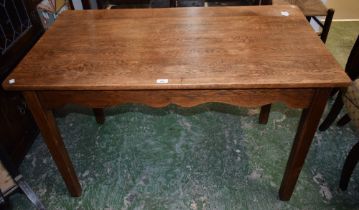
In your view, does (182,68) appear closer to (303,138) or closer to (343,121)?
(303,138)

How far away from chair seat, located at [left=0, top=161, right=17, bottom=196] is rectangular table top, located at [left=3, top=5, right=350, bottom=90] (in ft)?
1.58

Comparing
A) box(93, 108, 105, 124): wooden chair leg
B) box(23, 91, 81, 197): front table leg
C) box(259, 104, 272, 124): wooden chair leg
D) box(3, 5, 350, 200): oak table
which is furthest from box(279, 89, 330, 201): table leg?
box(93, 108, 105, 124): wooden chair leg

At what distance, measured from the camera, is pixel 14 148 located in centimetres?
168

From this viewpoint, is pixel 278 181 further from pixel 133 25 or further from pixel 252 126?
pixel 133 25

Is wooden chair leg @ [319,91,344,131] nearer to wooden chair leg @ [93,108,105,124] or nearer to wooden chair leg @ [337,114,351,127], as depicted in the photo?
wooden chair leg @ [337,114,351,127]

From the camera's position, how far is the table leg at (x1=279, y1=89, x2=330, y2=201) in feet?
3.66

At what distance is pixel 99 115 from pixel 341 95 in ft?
5.02

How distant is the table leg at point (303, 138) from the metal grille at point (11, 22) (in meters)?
1.53

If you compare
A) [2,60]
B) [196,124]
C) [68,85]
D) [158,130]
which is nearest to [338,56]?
[196,124]

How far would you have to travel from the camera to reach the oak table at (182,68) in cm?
107

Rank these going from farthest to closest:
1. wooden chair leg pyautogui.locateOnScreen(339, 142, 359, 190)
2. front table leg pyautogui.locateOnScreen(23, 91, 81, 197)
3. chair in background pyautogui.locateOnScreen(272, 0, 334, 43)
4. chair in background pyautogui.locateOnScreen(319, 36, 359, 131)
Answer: chair in background pyautogui.locateOnScreen(272, 0, 334, 43) < chair in background pyautogui.locateOnScreen(319, 36, 359, 131) < wooden chair leg pyautogui.locateOnScreen(339, 142, 359, 190) < front table leg pyautogui.locateOnScreen(23, 91, 81, 197)

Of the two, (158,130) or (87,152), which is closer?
(87,152)

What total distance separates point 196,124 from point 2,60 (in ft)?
4.01

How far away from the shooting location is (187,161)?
1.77 meters
